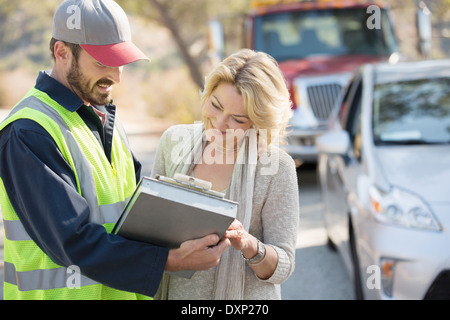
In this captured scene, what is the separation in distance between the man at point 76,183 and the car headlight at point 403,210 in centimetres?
210

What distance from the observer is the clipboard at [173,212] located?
195 cm

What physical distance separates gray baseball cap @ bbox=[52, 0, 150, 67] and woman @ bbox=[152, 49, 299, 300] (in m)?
0.42

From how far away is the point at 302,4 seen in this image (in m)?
10.2

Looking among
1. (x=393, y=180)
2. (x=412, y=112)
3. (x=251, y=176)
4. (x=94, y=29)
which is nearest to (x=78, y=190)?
(x=94, y=29)

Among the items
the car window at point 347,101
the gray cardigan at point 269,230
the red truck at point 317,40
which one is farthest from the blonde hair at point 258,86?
the red truck at point 317,40

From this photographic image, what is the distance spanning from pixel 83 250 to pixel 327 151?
11.2ft

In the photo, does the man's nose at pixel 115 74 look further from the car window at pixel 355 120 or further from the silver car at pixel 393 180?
the car window at pixel 355 120

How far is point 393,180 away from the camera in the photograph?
418 centimetres

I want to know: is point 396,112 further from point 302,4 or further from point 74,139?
point 302,4

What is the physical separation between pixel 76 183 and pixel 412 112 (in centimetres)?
356

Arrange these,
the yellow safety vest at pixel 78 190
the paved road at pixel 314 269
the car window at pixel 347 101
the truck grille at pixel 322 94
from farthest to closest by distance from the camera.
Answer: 1. the truck grille at pixel 322 94
2. the car window at pixel 347 101
3. the paved road at pixel 314 269
4. the yellow safety vest at pixel 78 190

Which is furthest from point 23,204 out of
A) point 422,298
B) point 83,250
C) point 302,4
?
point 302,4

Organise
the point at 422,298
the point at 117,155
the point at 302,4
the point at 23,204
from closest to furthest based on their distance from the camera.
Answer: the point at 23,204 < the point at 117,155 < the point at 422,298 < the point at 302,4

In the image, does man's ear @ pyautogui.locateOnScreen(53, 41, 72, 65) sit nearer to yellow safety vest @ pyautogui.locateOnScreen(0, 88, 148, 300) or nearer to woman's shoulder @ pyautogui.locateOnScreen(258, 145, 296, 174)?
yellow safety vest @ pyautogui.locateOnScreen(0, 88, 148, 300)
